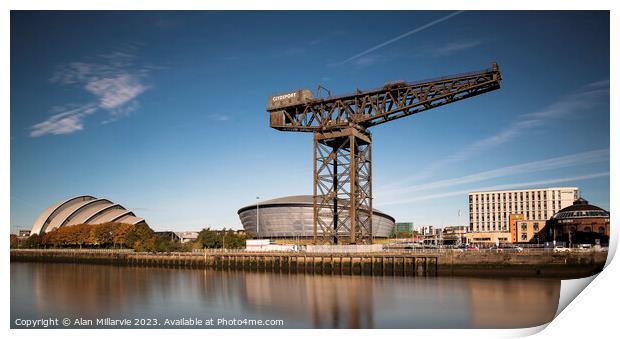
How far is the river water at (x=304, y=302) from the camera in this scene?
17.0m

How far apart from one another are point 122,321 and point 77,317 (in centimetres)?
263

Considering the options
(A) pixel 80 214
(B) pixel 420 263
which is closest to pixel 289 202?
(A) pixel 80 214

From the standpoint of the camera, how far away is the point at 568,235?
144 feet

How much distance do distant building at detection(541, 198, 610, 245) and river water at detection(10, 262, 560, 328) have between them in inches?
702

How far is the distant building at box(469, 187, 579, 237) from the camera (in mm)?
78625

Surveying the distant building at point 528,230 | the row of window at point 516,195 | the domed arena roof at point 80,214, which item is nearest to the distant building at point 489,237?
the distant building at point 528,230

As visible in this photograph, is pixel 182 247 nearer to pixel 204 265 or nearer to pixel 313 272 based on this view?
pixel 204 265

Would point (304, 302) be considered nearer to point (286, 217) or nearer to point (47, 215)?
point (286, 217)

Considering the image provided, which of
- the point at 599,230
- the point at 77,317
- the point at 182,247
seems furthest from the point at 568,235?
the point at 77,317

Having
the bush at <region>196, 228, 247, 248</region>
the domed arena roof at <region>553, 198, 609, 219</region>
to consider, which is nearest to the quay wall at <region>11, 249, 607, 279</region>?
the bush at <region>196, 228, 247, 248</region>

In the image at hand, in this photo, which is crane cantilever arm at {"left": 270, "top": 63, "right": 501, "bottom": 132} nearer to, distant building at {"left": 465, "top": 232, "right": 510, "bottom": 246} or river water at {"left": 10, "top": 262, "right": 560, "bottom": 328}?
river water at {"left": 10, "top": 262, "right": 560, "bottom": 328}

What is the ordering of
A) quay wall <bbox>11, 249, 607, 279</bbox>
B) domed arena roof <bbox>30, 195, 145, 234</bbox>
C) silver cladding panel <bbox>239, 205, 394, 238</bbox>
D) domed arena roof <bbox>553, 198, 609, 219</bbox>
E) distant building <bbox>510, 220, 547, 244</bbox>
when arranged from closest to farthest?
quay wall <bbox>11, 249, 607, 279</bbox> → domed arena roof <bbox>553, 198, 609, 219</bbox> → distant building <bbox>510, 220, 547, 244</bbox> → silver cladding panel <bbox>239, 205, 394, 238</bbox> → domed arena roof <bbox>30, 195, 145, 234</bbox>

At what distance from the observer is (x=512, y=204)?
279 ft

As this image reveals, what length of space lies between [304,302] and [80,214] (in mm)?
76168
